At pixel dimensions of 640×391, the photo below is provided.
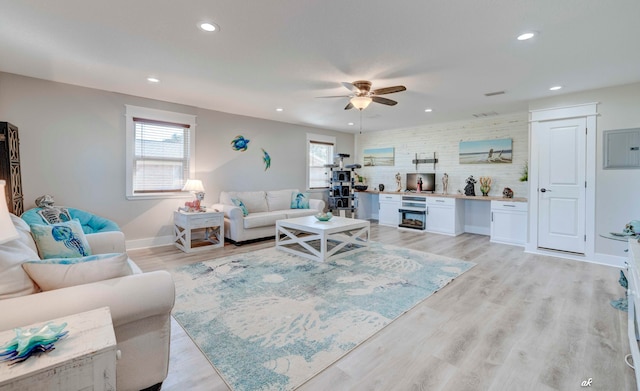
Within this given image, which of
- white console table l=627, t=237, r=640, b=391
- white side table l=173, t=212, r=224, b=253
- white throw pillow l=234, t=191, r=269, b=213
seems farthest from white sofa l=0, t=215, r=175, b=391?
white throw pillow l=234, t=191, r=269, b=213

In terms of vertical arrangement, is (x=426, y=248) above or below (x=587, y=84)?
below

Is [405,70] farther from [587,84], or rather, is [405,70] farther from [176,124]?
[176,124]

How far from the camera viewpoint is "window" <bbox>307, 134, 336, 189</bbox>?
7.17 metres

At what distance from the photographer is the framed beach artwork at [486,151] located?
571 cm

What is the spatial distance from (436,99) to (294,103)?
7.49ft

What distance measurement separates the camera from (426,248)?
4.82 metres

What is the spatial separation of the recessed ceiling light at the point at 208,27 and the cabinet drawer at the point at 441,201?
518 centimetres

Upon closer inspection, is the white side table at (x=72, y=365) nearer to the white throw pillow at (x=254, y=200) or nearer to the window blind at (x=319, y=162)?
the white throw pillow at (x=254, y=200)

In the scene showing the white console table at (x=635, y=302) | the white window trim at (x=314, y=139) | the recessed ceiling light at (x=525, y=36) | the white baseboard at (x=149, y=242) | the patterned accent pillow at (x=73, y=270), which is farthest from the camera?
the white window trim at (x=314, y=139)

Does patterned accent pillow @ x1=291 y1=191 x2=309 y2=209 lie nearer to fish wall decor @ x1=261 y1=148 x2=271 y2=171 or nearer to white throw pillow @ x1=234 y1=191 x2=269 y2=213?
white throw pillow @ x1=234 y1=191 x2=269 y2=213

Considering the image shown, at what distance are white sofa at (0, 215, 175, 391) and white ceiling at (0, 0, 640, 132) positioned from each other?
6.31ft

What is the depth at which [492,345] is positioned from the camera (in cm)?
208

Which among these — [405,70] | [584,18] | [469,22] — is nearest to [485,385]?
[469,22]

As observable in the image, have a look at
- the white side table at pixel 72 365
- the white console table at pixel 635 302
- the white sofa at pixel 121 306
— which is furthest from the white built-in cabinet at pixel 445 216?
the white side table at pixel 72 365
